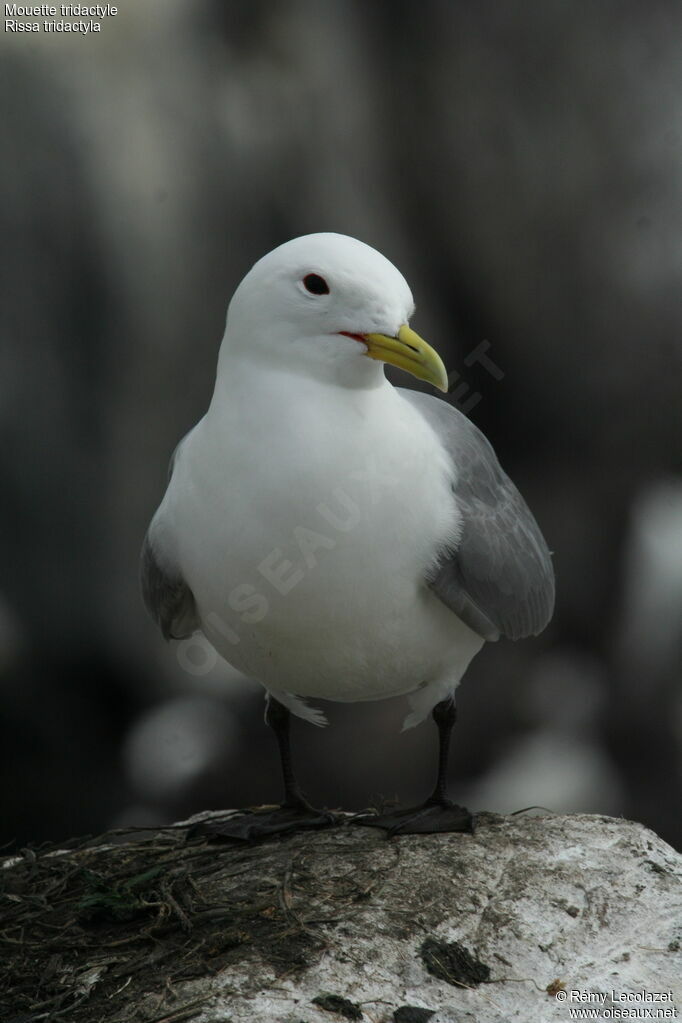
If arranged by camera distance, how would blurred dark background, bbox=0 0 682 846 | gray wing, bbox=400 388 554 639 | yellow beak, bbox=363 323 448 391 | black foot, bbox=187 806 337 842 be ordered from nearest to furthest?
1. yellow beak, bbox=363 323 448 391
2. gray wing, bbox=400 388 554 639
3. black foot, bbox=187 806 337 842
4. blurred dark background, bbox=0 0 682 846

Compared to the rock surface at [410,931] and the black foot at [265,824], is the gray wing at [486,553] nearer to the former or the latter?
the rock surface at [410,931]

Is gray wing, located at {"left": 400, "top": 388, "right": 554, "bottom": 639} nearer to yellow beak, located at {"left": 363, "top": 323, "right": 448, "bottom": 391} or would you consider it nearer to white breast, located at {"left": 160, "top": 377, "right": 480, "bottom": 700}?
white breast, located at {"left": 160, "top": 377, "right": 480, "bottom": 700}

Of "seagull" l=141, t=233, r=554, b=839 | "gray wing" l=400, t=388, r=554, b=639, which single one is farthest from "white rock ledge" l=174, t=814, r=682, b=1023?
"gray wing" l=400, t=388, r=554, b=639

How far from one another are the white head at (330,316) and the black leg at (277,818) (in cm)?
130

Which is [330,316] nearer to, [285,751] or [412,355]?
[412,355]

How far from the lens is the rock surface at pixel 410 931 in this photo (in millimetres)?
2873

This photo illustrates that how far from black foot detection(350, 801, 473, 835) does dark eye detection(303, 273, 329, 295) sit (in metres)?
1.50

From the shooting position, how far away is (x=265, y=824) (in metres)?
3.93

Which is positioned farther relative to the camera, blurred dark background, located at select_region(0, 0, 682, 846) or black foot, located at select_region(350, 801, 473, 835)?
blurred dark background, located at select_region(0, 0, 682, 846)

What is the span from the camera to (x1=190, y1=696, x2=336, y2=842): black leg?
3.89m

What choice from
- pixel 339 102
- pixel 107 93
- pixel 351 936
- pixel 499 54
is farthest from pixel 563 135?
pixel 351 936

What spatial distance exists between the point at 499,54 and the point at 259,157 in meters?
1.20

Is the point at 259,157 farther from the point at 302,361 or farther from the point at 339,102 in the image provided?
the point at 302,361

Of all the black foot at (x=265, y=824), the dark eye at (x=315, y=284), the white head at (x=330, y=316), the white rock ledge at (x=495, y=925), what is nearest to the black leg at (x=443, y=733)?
the white rock ledge at (x=495, y=925)
